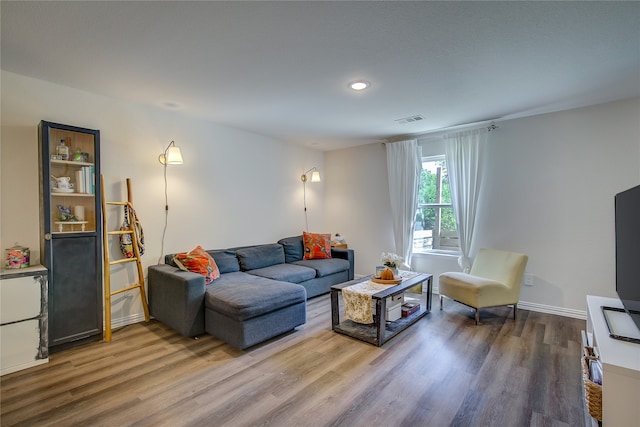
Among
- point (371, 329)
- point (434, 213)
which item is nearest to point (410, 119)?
point (434, 213)

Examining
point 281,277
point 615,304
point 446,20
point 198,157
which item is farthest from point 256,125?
point 615,304

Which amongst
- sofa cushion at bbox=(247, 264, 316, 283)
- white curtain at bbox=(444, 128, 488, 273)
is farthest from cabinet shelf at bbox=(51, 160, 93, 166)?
white curtain at bbox=(444, 128, 488, 273)

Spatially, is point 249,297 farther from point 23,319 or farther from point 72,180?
point 72,180

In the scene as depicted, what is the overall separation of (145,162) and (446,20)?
322 centimetres

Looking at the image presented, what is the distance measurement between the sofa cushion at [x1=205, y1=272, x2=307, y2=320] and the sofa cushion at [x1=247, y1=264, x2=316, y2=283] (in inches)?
16.0

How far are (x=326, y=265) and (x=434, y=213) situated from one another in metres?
1.87

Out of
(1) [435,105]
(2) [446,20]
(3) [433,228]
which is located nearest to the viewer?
(2) [446,20]

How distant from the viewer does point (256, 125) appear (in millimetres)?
4055

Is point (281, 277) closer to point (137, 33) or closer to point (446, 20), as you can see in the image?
point (137, 33)

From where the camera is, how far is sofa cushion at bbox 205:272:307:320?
262cm

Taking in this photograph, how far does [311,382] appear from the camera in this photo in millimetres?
2191

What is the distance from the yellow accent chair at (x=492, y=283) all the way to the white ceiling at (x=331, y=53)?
1779mm

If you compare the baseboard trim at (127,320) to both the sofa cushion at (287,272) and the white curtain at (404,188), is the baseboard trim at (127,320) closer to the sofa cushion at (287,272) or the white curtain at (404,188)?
the sofa cushion at (287,272)

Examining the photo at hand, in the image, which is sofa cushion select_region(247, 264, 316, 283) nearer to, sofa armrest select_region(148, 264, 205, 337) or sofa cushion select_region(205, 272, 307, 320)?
sofa cushion select_region(205, 272, 307, 320)
